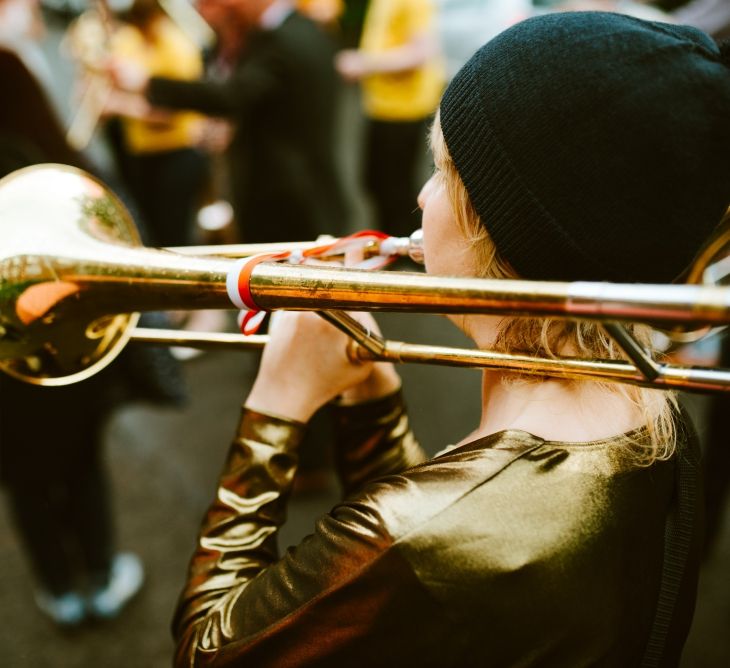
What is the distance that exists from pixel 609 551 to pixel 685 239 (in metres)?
0.31

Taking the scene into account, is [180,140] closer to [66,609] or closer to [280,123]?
[280,123]

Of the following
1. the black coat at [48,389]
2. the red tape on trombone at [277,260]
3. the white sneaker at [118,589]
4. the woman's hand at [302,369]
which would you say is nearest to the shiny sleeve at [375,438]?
the woman's hand at [302,369]

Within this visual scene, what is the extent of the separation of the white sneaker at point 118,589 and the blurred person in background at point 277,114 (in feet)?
3.42

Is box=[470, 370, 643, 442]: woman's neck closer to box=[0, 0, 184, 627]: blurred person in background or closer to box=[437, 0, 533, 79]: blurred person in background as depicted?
box=[0, 0, 184, 627]: blurred person in background

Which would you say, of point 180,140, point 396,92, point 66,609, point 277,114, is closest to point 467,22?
point 396,92

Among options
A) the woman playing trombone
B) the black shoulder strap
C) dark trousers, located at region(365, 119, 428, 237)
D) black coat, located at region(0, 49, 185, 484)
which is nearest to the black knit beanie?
the woman playing trombone

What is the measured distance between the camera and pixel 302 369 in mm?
825

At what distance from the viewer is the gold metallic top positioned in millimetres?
577

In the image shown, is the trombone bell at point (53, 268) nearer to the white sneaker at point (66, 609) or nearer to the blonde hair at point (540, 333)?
the blonde hair at point (540, 333)

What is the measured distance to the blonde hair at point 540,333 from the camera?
28.4 inches

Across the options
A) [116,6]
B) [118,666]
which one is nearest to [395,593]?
[118,666]

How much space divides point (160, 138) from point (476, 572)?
2707 millimetres

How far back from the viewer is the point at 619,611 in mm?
624

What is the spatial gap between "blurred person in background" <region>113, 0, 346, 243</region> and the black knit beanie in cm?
142
